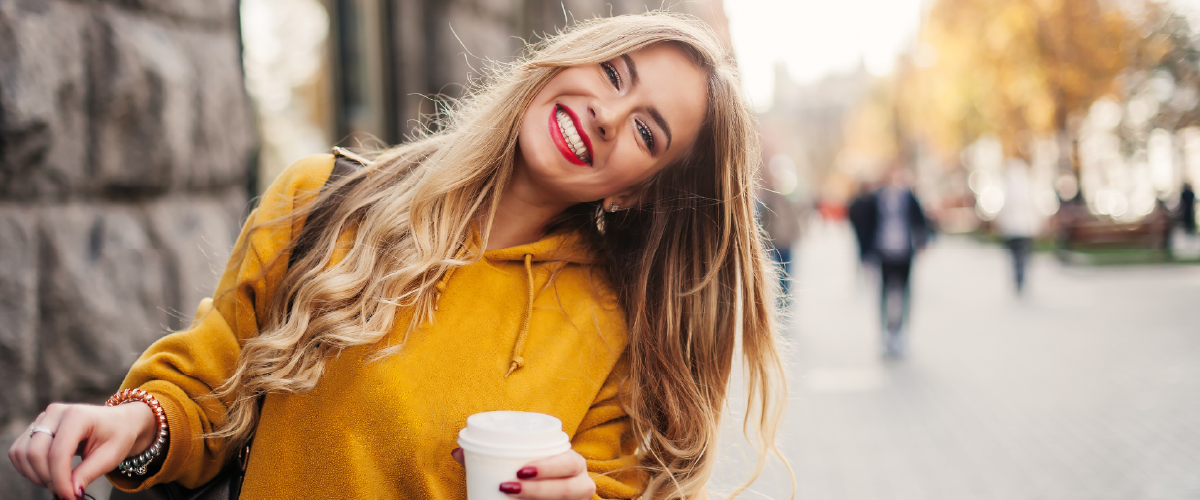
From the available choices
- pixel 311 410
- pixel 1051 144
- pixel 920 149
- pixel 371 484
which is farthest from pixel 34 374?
pixel 920 149

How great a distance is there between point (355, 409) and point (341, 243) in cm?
40

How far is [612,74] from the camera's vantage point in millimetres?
2004

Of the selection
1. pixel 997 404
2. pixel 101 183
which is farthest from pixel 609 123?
pixel 997 404

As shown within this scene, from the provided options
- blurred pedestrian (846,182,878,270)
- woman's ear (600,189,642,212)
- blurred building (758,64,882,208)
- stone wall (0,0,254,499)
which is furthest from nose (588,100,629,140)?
blurred building (758,64,882,208)

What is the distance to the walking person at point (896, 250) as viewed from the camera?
782cm

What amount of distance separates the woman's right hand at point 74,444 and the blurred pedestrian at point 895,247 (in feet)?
23.8

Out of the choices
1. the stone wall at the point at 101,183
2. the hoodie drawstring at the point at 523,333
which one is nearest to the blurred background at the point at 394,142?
the stone wall at the point at 101,183

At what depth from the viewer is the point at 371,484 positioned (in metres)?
1.77

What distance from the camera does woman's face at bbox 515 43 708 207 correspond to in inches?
75.0

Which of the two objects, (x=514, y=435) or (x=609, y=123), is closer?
(x=514, y=435)

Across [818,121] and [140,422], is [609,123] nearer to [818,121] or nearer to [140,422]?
[140,422]

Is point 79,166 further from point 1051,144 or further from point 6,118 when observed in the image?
point 1051,144

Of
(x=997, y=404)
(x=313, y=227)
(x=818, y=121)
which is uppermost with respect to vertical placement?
(x=818, y=121)

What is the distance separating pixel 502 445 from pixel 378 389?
475 mm
